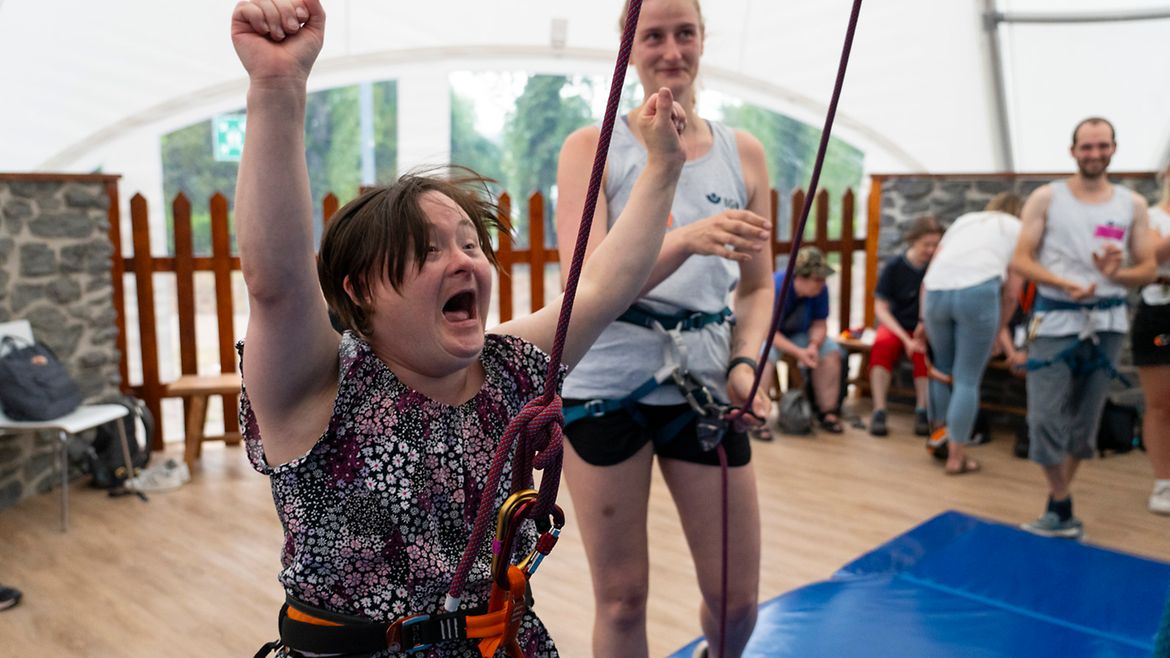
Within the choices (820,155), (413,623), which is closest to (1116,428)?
(820,155)

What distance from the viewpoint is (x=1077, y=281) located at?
3609 millimetres

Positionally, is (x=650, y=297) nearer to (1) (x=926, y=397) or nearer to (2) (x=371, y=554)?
(2) (x=371, y=554)

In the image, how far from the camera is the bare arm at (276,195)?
2.99ft

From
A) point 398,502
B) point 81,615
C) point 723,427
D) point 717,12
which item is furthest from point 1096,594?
point 717,12

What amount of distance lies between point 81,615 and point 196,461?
1.87 m

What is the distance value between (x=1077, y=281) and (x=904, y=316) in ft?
7.00

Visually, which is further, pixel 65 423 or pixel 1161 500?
pixel 1161 500

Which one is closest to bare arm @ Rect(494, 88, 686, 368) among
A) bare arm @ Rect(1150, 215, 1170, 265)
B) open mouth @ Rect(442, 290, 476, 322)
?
open mouth @ Rect(442, 290, 476, 322)

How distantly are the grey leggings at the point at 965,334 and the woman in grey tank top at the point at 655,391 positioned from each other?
306 cm

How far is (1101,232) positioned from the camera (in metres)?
3.59

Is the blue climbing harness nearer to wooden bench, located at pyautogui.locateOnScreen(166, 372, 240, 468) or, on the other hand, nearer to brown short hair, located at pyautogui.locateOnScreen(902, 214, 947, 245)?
brown short hair, located at pyautogui.locateOnScreen(902, 214, 947, 245)

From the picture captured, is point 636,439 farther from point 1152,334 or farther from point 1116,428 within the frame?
point 1116,428

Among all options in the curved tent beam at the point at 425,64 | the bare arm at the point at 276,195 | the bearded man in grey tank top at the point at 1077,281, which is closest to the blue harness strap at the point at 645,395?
the bare arm at the point at 276,195

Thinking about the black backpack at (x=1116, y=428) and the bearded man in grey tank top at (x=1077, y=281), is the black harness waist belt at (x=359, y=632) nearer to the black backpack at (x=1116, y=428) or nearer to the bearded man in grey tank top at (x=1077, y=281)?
the bearded man in grey tank top at (x=1077, y=281)
